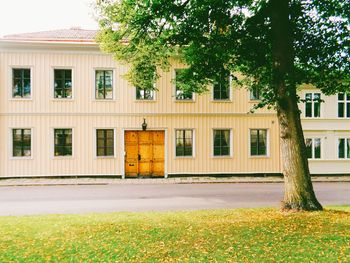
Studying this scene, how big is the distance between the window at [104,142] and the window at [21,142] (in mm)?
4215

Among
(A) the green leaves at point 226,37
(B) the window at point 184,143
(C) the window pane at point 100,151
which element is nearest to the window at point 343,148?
(B) the window at point 184,143

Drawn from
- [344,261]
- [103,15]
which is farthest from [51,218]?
[344,261]

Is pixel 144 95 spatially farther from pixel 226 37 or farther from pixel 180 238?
pixel 180 238

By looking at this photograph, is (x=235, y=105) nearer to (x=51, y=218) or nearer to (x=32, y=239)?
(x=51, y=218)

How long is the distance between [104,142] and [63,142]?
8.49 ft

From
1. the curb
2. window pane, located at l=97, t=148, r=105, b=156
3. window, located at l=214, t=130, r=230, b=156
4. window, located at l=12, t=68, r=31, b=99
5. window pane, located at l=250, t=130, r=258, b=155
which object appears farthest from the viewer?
window pane, located at l=250, t=130, r=258, b=155

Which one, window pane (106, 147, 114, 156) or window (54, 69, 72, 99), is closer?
window (54, 69, 72, 99)

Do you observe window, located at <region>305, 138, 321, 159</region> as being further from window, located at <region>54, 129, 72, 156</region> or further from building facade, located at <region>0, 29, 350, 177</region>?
window, located at <region>54, 129, 72, 156</region>

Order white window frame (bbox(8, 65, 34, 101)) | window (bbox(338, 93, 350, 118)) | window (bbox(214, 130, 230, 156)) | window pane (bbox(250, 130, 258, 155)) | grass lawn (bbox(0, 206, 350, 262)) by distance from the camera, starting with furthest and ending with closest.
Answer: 1. window (bbox(338, 93, 350, 118))
2. window pane (bbox(250, 130, 258, 155))
3. window (bbox(214, 130, 230, 156))
4. white window frame (bbox(8, 65, 34, 101))
5. grass lawn (bbox(0, 206, 350, 262))

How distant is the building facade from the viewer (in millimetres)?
21516

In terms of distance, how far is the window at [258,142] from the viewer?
23.5 metres

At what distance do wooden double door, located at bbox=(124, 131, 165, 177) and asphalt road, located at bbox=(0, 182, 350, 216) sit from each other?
3.60m

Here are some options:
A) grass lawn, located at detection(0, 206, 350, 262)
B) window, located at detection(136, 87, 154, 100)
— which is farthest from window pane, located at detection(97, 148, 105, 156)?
grass lawn, located at detection(0, 206, 350, 262)

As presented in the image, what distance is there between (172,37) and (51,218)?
21.4 ft
